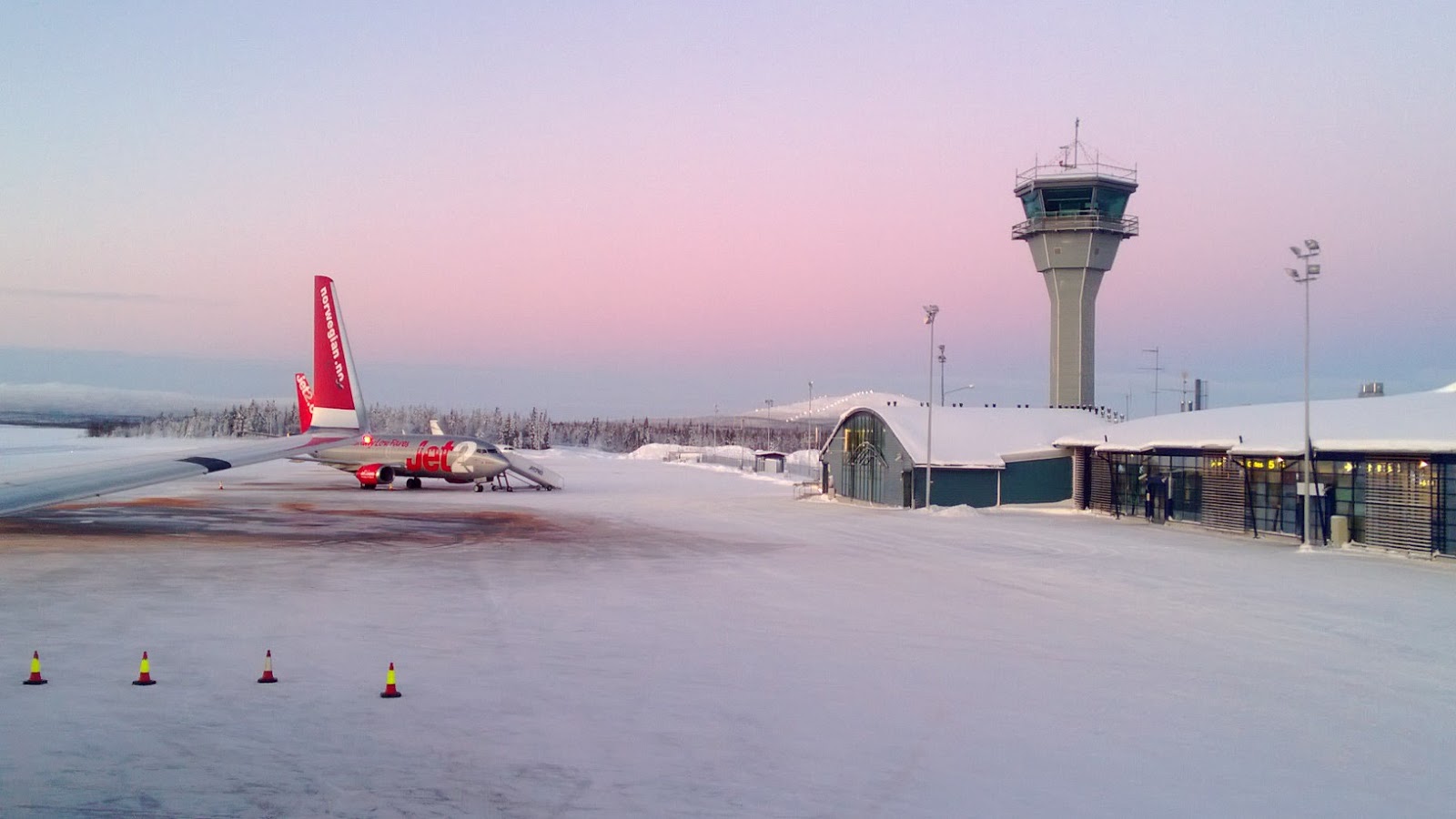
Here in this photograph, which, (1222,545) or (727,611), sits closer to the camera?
(727,611)

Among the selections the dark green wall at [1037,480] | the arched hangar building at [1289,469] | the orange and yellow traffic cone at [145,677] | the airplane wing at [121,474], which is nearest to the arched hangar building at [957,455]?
the dark green wall at [1037,480]

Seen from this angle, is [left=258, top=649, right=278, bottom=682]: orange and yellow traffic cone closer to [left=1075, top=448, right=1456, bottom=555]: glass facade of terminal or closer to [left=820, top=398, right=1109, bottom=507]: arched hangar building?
[left=1075, top=448, right=1456, bottom=555]: glass facade of terminal

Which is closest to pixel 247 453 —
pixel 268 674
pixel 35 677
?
pixel 35 677

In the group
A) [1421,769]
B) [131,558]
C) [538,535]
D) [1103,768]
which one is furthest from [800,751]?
[538,535]

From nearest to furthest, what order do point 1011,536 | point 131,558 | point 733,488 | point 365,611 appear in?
point 365,611, point 131,558, point 1011,536, point 733,488

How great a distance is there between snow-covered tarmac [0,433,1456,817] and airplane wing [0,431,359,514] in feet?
8.55

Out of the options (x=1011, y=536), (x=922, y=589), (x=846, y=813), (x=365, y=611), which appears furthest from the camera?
(x=1011, y=536)

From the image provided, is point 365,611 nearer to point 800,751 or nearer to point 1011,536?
point 800,751

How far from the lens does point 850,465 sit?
66812mm

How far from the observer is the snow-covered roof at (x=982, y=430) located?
5878cm

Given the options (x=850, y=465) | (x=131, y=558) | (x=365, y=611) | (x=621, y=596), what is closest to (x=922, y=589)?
(x=621, y=596)

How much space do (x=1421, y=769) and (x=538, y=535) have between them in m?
31.3

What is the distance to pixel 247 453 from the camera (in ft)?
101

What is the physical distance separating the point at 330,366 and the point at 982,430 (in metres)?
40.2
